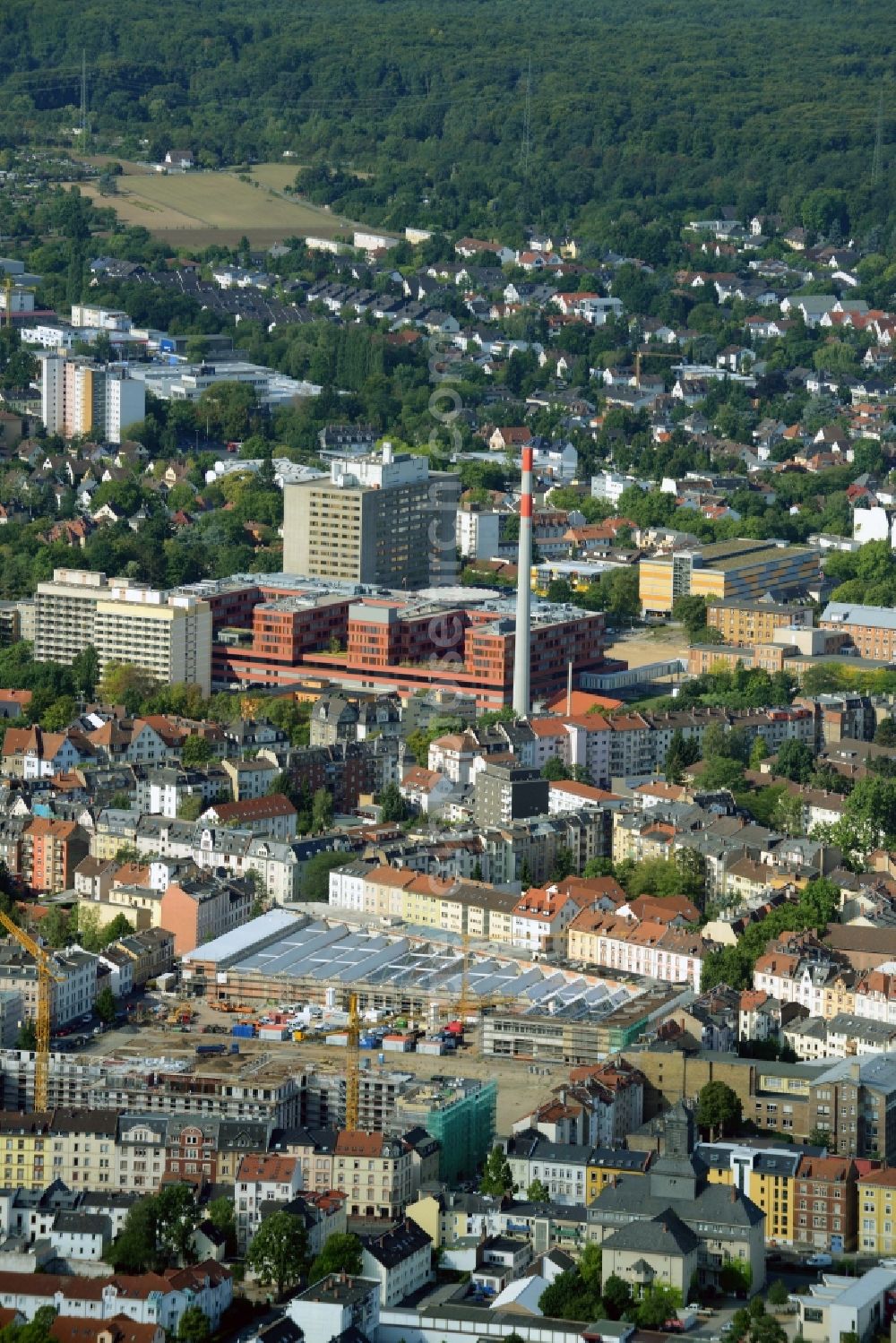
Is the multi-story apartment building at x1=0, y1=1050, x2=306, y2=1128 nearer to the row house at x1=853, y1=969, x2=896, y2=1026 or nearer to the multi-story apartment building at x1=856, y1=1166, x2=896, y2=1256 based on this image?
the multi-story apartment building at x1=856, y1=1166, x2=896, y2=1256

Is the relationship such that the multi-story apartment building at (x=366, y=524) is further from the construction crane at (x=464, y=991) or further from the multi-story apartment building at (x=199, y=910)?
the construction crane at (x=464, y=991)

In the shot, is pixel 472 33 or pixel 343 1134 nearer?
pixel 343 1134

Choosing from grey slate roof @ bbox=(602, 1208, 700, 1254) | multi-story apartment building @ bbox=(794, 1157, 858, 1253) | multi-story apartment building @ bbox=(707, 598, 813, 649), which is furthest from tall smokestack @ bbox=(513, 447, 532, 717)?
grey slate roof @ bbox=(602, 1208, 700, 1254)

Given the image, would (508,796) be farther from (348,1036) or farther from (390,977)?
(348,1036)

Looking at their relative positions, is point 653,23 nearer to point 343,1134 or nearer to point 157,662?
point 157,662

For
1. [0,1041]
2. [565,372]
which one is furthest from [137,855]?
[565,372]

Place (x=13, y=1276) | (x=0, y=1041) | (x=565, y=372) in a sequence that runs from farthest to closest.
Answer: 1. (x=565, y=372)
2. (x=0, y=1041)
3. (x=13, y=1276)


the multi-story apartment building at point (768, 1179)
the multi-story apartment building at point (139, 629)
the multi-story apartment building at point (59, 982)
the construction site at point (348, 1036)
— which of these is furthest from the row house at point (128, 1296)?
the multi-story apartment building at point (139, 629)

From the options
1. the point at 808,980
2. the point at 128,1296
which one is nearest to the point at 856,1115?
the point at 808,980
